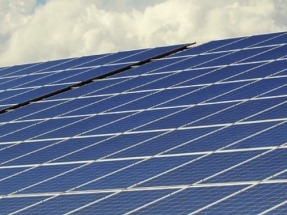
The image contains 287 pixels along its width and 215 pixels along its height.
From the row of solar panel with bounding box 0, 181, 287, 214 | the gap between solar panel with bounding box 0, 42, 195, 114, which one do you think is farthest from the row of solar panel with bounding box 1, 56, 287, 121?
the row of solar panel with bounding box 0, 181, 287, 214

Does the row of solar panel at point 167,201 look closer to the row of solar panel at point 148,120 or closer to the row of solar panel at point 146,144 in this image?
the row of solar panel at point 146,144

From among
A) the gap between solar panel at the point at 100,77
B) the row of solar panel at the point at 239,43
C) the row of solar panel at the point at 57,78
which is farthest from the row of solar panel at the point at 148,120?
the row of solar panel at the point at 239,43

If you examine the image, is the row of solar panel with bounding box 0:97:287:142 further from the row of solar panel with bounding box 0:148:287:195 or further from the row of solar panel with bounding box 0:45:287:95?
the row of solar panel with bounding box 0:45:287:95

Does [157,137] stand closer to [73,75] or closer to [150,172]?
[150,172]

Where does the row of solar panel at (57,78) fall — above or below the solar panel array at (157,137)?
above

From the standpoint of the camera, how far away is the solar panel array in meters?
24.2

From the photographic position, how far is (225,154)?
2616cm

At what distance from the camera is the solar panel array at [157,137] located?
24172 mm

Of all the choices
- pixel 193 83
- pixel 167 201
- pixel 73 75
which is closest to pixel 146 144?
pixel 167 201

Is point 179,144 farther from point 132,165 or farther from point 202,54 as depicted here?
point 202,54

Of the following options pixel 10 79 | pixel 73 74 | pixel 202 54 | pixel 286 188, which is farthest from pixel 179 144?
pixel 10 79

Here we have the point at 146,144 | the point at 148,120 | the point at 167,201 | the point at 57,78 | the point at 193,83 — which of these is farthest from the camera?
the point at 57,78

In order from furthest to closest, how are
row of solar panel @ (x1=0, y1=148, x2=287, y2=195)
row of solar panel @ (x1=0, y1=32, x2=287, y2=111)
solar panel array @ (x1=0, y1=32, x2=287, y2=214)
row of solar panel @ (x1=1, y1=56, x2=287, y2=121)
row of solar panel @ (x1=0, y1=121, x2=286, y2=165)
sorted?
row of solar panel @ (x1=0, y1=32, x2=287, y2=111), row of solar panel @ (x1=1, y1=56, x2=287, y2=121), row of solar panel @ (x1=0, y1=121, x2=286, y2=165), row of solar panel @ (x1=0, y1=148, x2=287, y2=195), solar panel array @ (x1=0, y1=32, x2=287, y2=214)

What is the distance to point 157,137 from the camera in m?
29.2
